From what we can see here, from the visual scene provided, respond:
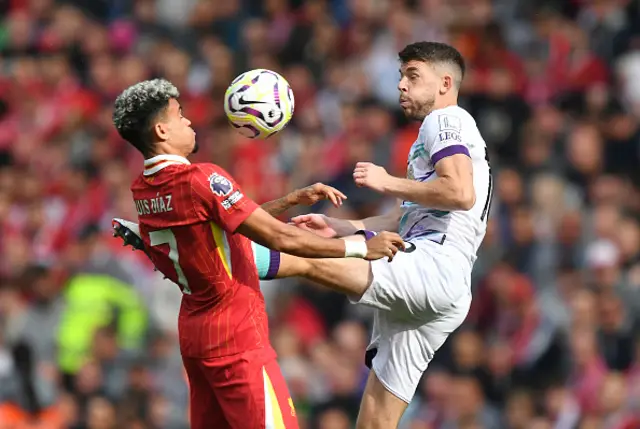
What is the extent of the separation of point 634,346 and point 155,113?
538cm

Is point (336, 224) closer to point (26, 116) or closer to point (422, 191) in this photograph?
point (422, 191)

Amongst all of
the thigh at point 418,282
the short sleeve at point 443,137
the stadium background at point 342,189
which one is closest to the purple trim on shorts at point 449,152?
the short sleeve at point 443,137

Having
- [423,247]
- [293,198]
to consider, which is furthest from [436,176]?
[293,198]

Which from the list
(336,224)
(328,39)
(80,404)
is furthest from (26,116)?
(336,224)

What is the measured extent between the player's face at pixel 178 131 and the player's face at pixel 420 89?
132 cm

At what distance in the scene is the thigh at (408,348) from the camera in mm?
7188

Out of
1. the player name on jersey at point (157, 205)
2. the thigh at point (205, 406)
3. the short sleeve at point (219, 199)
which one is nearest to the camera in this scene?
the short sleeve at point (219, 199)

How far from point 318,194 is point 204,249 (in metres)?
0.69

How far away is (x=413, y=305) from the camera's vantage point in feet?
23.1

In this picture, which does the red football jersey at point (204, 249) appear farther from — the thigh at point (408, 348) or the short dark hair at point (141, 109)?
the thigh at point (408, 348)

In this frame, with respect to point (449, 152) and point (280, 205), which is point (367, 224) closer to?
point (280, 205)

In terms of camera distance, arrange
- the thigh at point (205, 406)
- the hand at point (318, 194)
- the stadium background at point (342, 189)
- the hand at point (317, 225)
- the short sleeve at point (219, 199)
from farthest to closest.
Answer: the stadium background at point (342, 189) < the hand at point (317, 225) < the thigh at point (205, 406) < the hand at point (318, 194) < the short sleeve at point (219, 199)

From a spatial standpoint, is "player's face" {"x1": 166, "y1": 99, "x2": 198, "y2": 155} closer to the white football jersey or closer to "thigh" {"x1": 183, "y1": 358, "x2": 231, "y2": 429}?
"thigh" {"x1": 183, "y1": 358, "x2": 231, "y2": 429}

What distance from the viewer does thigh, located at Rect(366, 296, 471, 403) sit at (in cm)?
719
